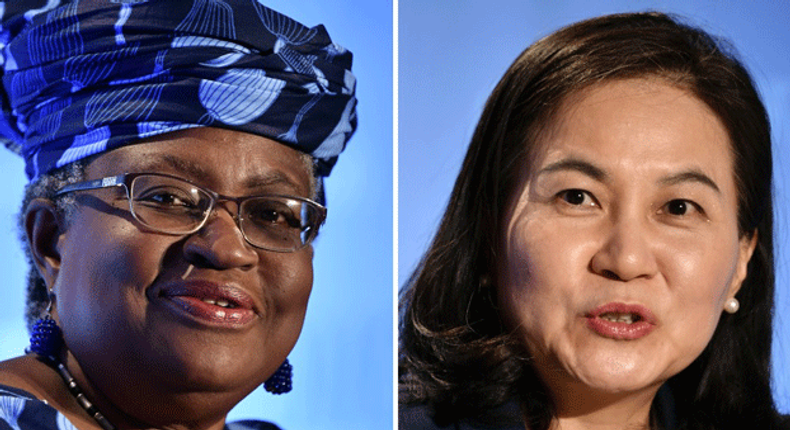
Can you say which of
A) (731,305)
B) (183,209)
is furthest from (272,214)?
(731,305)

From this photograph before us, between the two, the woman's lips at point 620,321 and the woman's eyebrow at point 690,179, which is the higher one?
the woman's eyebrow at point 690,179

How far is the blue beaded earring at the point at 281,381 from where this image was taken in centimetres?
189

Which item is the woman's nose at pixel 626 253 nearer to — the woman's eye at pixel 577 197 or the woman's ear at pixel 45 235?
the woman's eye at pixel 577 197

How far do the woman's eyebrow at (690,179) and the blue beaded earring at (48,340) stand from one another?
998 millimetres


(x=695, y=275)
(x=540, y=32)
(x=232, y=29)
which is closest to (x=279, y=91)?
(x=232, y=29)

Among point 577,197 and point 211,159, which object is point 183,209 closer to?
point 211,159

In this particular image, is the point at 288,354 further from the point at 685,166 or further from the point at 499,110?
the point at 685,166

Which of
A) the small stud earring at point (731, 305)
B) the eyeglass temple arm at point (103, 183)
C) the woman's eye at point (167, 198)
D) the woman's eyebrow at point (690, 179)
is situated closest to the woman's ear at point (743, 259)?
the small stud earring at point (731, 305)

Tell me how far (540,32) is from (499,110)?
23 cm

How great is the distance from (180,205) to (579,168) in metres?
0.66

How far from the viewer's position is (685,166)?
1.75 meters

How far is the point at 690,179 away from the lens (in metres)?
1.76

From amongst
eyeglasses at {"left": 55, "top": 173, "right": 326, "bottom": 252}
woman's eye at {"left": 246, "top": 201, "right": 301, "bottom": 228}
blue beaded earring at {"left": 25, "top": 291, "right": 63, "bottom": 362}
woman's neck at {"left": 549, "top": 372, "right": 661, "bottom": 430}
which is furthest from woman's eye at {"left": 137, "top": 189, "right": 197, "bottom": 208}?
woman's neck at {"left": 549, "top": 372, "right": 661, "bottom": 430}

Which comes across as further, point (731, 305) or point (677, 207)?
point (731, 305)
